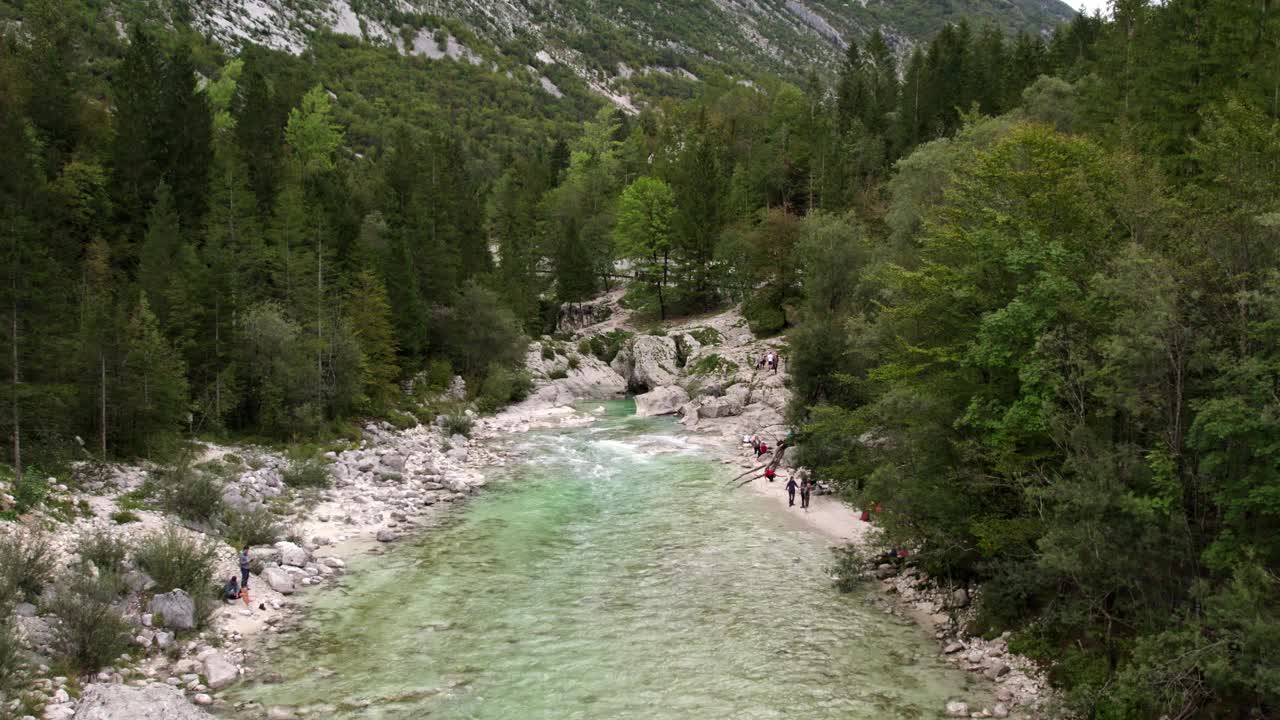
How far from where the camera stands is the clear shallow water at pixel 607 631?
16.6 m

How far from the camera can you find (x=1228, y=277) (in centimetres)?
1354

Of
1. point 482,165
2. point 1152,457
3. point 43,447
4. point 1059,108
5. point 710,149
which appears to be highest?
point 482,165

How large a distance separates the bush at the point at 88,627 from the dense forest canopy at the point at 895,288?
8.82 meters

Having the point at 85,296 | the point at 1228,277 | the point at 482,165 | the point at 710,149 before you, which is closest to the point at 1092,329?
the point at 1228,277

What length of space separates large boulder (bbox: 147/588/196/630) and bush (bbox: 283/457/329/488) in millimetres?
13093

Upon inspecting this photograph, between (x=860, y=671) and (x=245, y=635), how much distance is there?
48.8 ft

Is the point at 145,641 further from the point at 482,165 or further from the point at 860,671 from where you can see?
the point at 482,165

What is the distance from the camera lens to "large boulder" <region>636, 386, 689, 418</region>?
5481 centimetres

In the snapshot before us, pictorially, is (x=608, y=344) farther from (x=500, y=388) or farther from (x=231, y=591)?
(x=231, y=591)

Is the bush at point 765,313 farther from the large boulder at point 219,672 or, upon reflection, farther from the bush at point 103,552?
the large boulder at point 219,672

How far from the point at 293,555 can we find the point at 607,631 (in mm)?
10769

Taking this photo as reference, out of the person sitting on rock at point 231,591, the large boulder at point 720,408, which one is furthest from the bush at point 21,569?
the large boulder at point 720,408

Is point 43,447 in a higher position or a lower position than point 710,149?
lower

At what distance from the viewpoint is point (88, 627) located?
16.5m
